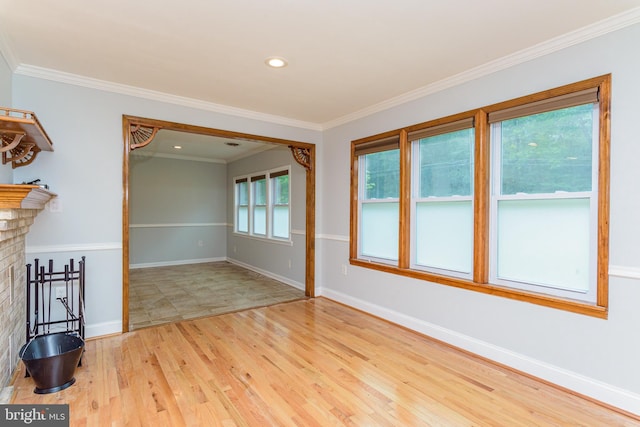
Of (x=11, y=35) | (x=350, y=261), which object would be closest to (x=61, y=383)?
(x=11, y=35)

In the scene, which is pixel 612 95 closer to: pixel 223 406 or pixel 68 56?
pixel 223 406

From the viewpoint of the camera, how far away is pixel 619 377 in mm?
2094

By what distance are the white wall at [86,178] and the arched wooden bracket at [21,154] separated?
12 cm

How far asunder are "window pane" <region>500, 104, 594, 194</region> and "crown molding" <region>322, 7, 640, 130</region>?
17.1 inches

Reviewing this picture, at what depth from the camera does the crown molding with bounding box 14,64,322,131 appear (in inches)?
113

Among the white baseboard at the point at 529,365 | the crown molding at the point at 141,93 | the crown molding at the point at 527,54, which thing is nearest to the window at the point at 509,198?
the crown molding at the point at 527,54

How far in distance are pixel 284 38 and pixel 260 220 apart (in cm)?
461

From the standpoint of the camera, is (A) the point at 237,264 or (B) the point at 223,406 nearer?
(B) the point at 223,406

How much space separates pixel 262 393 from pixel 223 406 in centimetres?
26

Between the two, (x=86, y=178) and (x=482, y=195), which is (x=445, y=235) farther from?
(x=86, y=178)

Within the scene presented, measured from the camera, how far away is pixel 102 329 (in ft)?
10.4

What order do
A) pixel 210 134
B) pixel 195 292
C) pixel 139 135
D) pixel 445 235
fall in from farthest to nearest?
pixel 195 292, pixel 210 134, pixel 139 135, pixel 445 235

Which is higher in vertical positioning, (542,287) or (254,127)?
(254,127)

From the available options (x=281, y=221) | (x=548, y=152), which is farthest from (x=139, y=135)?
(x=548, y=152)
